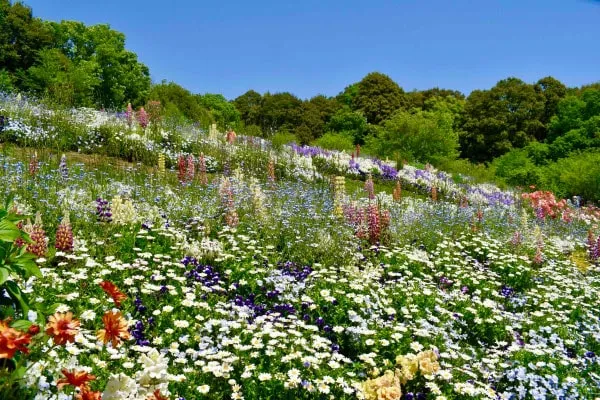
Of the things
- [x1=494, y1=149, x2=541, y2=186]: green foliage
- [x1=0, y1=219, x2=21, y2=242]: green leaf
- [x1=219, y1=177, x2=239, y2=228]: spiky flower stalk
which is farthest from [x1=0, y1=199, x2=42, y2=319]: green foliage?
[x1=494, y1=149, x2=541, y2=186]: green foliage

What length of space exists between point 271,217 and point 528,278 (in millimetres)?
3942

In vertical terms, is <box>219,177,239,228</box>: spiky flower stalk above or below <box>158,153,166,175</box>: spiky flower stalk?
below

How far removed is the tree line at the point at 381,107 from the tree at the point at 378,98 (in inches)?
3.7

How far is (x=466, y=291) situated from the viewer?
21.2 ft

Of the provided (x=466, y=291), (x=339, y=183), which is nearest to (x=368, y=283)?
(x=466, y=291)

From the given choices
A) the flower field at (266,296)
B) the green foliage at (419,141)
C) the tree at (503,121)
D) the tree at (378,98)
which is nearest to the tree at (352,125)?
the tree at (378,98)

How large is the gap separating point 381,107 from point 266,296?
4207 cm

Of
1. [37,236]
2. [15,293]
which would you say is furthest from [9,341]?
[37,236]

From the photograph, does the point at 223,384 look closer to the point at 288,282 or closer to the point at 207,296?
the point at 207,296

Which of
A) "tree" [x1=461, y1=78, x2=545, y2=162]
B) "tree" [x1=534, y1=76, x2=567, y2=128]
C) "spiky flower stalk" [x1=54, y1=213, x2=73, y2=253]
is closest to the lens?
"spiky flower stalk" [x1=54, y1=213, x2=73, y2=253]

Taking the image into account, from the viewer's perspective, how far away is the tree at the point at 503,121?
130 ft

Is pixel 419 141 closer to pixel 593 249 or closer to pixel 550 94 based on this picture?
pixel 593 249

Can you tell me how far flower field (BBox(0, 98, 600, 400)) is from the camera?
113 inches

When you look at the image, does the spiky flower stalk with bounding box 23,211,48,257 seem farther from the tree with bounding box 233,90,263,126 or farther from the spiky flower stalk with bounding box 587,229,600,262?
the tree with bounding box 233,90,263,126
